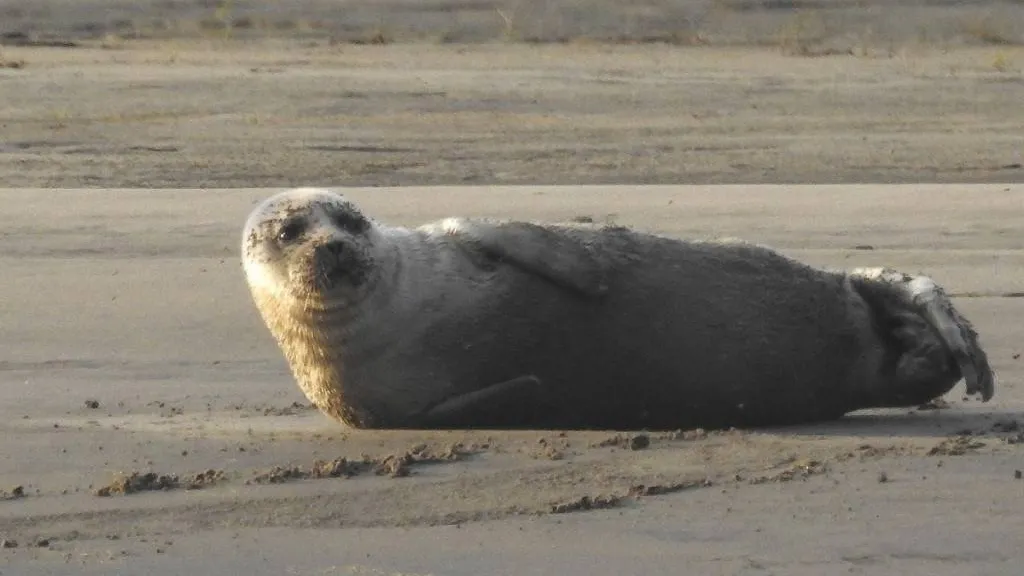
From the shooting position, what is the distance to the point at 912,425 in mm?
6449

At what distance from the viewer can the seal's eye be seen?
6426 mm

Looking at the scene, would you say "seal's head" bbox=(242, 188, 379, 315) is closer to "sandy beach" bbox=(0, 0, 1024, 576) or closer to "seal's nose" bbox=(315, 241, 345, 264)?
"seal's nose" bbox=(315, 241, 345, 264)

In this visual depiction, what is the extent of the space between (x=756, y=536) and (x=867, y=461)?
0.89m

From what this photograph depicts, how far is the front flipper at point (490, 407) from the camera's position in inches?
246

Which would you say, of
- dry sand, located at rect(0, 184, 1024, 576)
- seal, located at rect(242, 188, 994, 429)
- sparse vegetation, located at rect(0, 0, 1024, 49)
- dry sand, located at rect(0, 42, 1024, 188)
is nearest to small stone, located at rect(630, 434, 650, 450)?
dry sand, located at rect(0, 184, 1024, 576)

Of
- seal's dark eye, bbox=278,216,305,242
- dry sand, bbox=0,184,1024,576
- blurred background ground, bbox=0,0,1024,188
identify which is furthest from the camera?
blurred background ground, bbox=0,0,1024,188

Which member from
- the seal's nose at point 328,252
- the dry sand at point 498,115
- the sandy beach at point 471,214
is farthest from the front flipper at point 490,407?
the dry sand at point 498,115

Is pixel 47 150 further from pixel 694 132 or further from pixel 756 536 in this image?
pixel 756 536

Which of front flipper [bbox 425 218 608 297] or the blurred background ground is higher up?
the blurred background ground

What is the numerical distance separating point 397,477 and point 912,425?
1.71 m

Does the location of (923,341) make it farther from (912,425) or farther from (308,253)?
(308,253)

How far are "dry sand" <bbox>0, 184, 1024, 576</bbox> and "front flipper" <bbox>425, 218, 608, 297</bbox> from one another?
18.0 inches

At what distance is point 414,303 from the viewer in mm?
6324

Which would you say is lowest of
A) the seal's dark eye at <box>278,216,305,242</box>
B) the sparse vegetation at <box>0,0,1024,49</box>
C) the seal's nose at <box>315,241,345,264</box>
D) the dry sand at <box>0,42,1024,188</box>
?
the seal's nose at <box>315,241,345,264</box>
